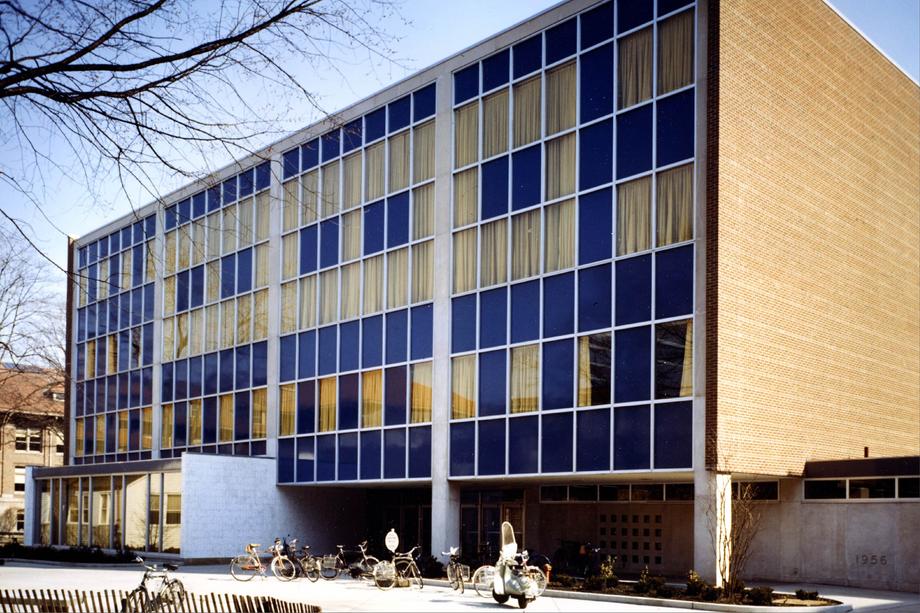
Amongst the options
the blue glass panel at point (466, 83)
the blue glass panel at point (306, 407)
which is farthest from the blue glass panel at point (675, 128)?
the blue glass panel at point (306, 407)

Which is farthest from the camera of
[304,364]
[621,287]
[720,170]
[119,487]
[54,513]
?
[54,513]

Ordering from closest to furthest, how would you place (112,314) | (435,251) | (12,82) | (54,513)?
1. (12,82)
2. (435,251)
3. (54,513)
4. (112,314)

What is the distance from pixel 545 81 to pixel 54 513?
3172cm

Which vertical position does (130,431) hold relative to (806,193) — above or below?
below

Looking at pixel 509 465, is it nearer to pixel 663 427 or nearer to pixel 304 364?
pixel 663 427

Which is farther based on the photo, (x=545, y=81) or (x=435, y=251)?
(x=435, y=251)

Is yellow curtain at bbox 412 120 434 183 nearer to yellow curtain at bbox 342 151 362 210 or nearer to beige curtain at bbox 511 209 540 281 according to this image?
yellow curtain at bbox 342 151 362 210

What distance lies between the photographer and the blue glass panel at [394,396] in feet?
121

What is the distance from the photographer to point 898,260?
36.9 m

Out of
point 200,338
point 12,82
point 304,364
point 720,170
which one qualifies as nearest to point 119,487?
point 200,338

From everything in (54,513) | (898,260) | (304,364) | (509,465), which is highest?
(898,260)

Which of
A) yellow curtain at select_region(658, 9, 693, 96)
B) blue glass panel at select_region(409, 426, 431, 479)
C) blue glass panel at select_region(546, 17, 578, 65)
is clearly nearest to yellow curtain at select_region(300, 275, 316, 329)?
blue glass panel at select_region(409, 426, 431, 479)

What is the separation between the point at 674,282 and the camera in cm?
2850

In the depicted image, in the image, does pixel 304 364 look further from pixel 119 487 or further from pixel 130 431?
pixel 130 431
